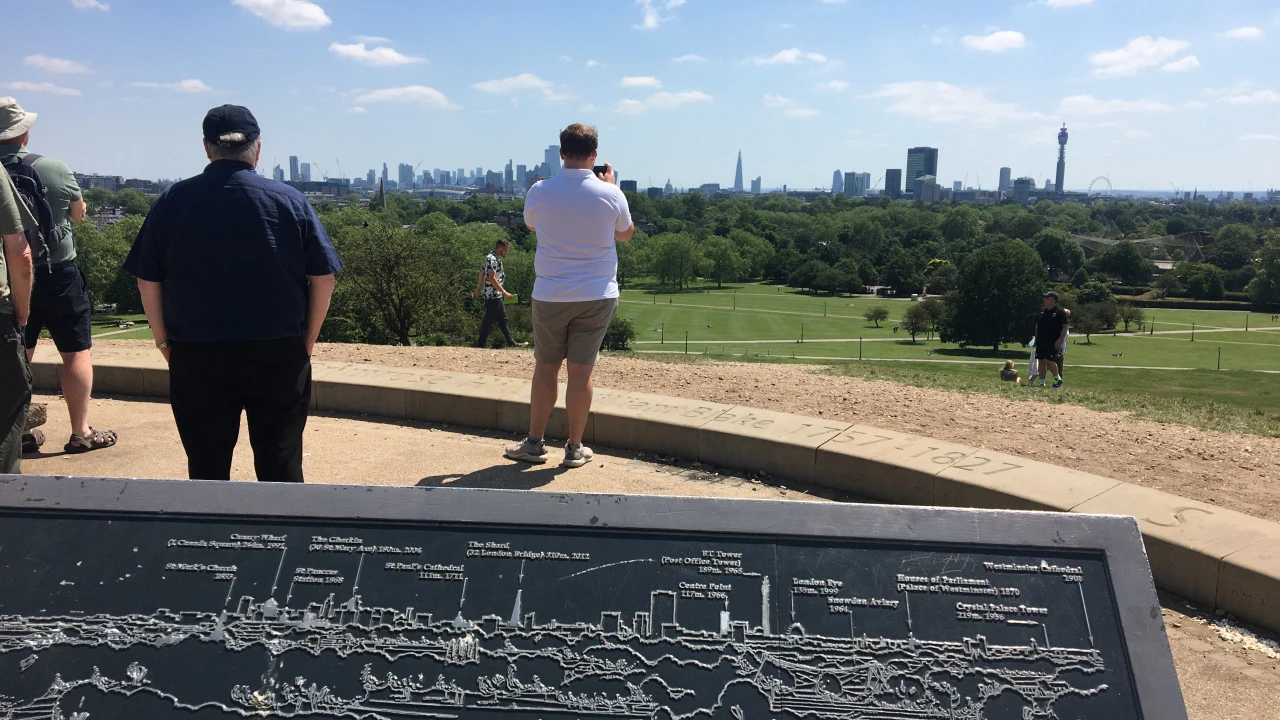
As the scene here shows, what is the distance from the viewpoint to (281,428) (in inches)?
149

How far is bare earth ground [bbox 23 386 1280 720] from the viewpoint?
5516 mm

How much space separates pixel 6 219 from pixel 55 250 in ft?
4.67

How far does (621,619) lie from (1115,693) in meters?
1.32

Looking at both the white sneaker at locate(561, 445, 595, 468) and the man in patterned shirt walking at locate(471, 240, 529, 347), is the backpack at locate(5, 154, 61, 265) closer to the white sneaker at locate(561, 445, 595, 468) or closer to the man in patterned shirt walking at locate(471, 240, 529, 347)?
the white sneaker at locate(561, 445, 595, 468)

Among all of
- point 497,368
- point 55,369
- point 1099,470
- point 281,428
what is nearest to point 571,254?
point 281,428

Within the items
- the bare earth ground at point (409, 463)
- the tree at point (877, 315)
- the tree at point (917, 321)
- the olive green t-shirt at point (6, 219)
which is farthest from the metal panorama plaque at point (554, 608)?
the tree at point (877, 315)

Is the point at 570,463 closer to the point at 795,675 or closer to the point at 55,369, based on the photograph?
the point at 795,675

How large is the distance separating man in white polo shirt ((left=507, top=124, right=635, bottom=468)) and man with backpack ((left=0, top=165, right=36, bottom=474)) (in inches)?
91.4

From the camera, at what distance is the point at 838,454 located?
217 inches

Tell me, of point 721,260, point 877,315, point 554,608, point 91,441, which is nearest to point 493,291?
point 91,441

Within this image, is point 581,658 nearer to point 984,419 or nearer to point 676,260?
point 984,419

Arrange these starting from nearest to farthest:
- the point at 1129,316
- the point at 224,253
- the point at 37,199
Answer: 1. the point at 224,253
2. the point at 37,199
3. the point at 1129,316

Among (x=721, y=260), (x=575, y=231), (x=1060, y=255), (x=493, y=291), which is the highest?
(x=1060, y=255)

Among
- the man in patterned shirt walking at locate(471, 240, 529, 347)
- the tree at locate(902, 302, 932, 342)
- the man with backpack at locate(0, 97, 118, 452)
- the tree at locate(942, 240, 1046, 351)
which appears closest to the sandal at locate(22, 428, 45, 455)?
the man with backpack at locate(0, 97, 118, 452)
